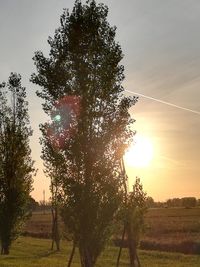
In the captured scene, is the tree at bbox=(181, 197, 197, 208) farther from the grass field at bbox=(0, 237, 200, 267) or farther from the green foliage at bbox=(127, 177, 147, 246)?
the green foliage at bbox=(127, 177, 147, 246)

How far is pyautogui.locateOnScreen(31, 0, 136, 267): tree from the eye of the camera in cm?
2392

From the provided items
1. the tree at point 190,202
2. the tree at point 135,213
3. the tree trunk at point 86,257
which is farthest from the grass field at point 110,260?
the tree at point 190,202

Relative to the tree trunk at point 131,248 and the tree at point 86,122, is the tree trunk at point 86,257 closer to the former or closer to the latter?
the tree at point 86,122

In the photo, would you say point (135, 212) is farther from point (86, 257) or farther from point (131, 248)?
point (86, 257)

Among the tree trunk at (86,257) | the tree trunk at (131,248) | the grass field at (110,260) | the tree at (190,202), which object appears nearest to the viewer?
the tree trunk at (86,257)

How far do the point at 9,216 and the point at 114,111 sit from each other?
19.0 m

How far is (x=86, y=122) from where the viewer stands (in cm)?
2442

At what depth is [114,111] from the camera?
25.9 meters

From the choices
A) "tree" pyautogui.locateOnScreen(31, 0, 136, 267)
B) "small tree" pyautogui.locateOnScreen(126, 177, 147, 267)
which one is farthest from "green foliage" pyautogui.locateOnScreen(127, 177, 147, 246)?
"tree" pyautogui.locateOnScreen(31, 0, 136, 267)

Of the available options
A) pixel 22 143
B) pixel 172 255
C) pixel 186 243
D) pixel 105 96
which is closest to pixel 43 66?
pixel 105 96

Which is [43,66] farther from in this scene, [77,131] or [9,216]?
[9,216]

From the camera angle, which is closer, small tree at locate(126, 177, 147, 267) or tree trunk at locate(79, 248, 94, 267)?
tree trunk at locate(79, 248, 94, 267)

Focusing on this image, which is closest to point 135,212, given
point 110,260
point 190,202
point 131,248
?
point 131,248

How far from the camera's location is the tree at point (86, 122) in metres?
23.9
